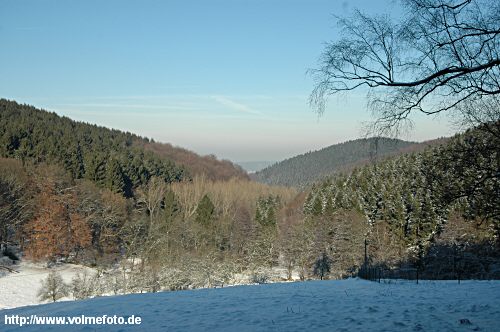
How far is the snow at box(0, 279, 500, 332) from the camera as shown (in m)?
6.68

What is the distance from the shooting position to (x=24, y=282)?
1367 inches

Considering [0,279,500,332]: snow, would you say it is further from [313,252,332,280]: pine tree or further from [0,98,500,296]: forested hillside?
[313,252,332,280]: pine tree

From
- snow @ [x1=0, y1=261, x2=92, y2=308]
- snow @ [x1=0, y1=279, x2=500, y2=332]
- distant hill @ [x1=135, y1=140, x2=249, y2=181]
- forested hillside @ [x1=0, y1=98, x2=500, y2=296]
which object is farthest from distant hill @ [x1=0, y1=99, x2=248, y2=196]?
snow @ [x1=0, y1=279, x2=500, y2=332]

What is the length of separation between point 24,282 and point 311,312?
34909 millimetres

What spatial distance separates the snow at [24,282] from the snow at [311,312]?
23.7 m

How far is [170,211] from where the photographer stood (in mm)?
63812

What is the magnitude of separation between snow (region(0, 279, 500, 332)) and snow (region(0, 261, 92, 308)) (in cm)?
2365

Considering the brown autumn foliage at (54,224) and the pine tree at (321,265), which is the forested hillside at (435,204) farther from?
the brown autumn foliage at (54,224)

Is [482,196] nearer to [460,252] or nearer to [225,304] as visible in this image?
[225,304]

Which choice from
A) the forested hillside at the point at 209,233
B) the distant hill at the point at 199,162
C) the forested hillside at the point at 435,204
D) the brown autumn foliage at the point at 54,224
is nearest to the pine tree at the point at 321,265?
the forested hillside at the point at 209,233

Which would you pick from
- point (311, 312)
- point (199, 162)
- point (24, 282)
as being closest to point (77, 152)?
point (24, 282)

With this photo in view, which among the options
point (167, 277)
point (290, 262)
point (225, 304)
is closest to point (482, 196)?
point (225, 304)

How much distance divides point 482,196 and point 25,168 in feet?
177

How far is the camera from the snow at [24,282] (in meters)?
29.8
